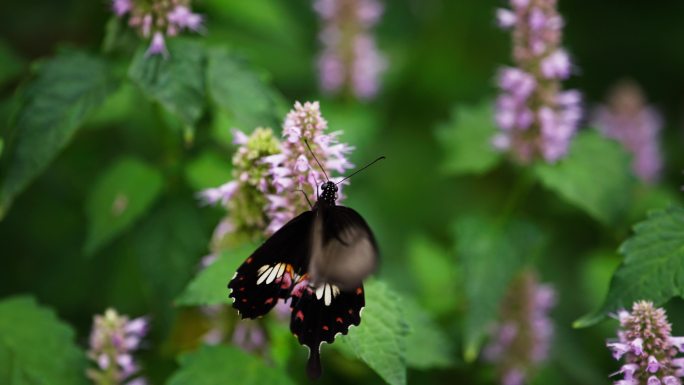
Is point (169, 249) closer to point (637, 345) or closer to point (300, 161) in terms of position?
point (300, 161)

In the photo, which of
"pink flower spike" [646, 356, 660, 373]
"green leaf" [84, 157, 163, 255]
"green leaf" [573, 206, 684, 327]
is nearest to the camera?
"pink flower spike" [646, 356, 660, 373]

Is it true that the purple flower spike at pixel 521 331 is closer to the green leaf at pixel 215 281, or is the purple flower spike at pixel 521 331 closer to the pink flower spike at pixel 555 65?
the pink flower spike at pixel 555 65

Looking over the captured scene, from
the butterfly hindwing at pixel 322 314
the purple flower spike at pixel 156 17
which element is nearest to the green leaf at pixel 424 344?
the butterfly hindwing at pixel 322 314

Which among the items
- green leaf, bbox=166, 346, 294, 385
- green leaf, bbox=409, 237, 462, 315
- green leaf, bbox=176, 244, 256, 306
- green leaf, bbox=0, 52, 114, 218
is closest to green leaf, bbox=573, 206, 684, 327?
green leaf, bbox=166, 346, 294, 385

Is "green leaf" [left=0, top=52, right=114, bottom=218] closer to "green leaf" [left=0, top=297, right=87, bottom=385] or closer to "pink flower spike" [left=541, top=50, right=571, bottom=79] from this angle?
"green leaf" [left=0, top=297, right=87, bottom=385]

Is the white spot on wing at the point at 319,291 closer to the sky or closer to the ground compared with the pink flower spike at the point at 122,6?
closer to the ground

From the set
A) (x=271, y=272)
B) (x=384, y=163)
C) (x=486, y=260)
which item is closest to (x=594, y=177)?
(x=486, y=260)
